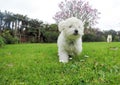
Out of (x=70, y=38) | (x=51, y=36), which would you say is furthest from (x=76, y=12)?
(x=70, y=38)

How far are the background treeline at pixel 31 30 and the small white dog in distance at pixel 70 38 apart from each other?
1436 centimetres

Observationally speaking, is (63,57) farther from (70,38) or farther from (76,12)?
(76,12)

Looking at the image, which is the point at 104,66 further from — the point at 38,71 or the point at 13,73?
the point at 13,73

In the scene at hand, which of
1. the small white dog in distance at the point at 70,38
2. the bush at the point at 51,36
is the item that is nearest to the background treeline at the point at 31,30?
the bush at the point at 51,36

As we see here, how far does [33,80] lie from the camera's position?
3834 mm

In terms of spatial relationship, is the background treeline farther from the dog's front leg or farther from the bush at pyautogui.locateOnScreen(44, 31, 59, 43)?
the dog's front leg

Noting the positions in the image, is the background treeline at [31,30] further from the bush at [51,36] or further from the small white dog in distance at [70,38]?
the small white dog in distance at [70,38]

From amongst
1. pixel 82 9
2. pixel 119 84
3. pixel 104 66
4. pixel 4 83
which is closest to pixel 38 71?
pixel 4 83

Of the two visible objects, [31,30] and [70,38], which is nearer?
[70,38]

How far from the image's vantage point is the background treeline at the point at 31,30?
2052cm

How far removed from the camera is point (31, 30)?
75.4 ft

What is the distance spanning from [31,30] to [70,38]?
58.4ft

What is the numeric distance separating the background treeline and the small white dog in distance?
1436 cm

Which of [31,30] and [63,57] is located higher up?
[31,30]
